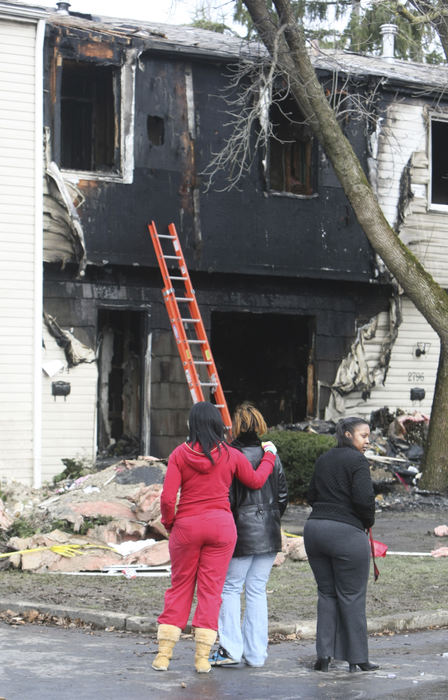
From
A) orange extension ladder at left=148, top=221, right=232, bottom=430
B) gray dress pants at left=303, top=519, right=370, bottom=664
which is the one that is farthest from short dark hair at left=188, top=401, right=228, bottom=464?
orange extension ladder at left=148, top=221, right=232, bottom=430

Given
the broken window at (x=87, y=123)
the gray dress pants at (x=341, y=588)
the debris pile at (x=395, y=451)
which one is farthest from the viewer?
the broken window at (x=87, y=123)

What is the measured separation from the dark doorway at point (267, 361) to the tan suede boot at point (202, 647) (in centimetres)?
1291

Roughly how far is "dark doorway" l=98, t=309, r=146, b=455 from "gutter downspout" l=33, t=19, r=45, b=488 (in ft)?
7.91

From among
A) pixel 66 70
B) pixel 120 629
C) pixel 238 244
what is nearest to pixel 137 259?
pixel 238 244

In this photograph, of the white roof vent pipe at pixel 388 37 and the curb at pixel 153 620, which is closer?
the curb at pixel 153 620

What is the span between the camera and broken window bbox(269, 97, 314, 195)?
63.1 feet

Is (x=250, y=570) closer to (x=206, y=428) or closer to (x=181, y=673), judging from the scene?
(x=181, y=673)

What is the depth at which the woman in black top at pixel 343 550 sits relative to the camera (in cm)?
679

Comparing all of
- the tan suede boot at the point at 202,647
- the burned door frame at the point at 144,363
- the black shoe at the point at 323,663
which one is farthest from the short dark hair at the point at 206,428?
the burned door frame at the point at 144,363

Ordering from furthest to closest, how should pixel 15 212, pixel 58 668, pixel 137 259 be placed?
1. pixel 137 259
2. pixel 15 212
3. pixel 58 668

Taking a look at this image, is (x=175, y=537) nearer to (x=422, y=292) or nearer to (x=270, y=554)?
(x=270, y=554)

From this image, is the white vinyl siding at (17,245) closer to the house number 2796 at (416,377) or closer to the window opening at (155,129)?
the window opening at (155,129)

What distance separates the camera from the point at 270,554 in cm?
701

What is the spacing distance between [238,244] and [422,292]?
3.19 meters
